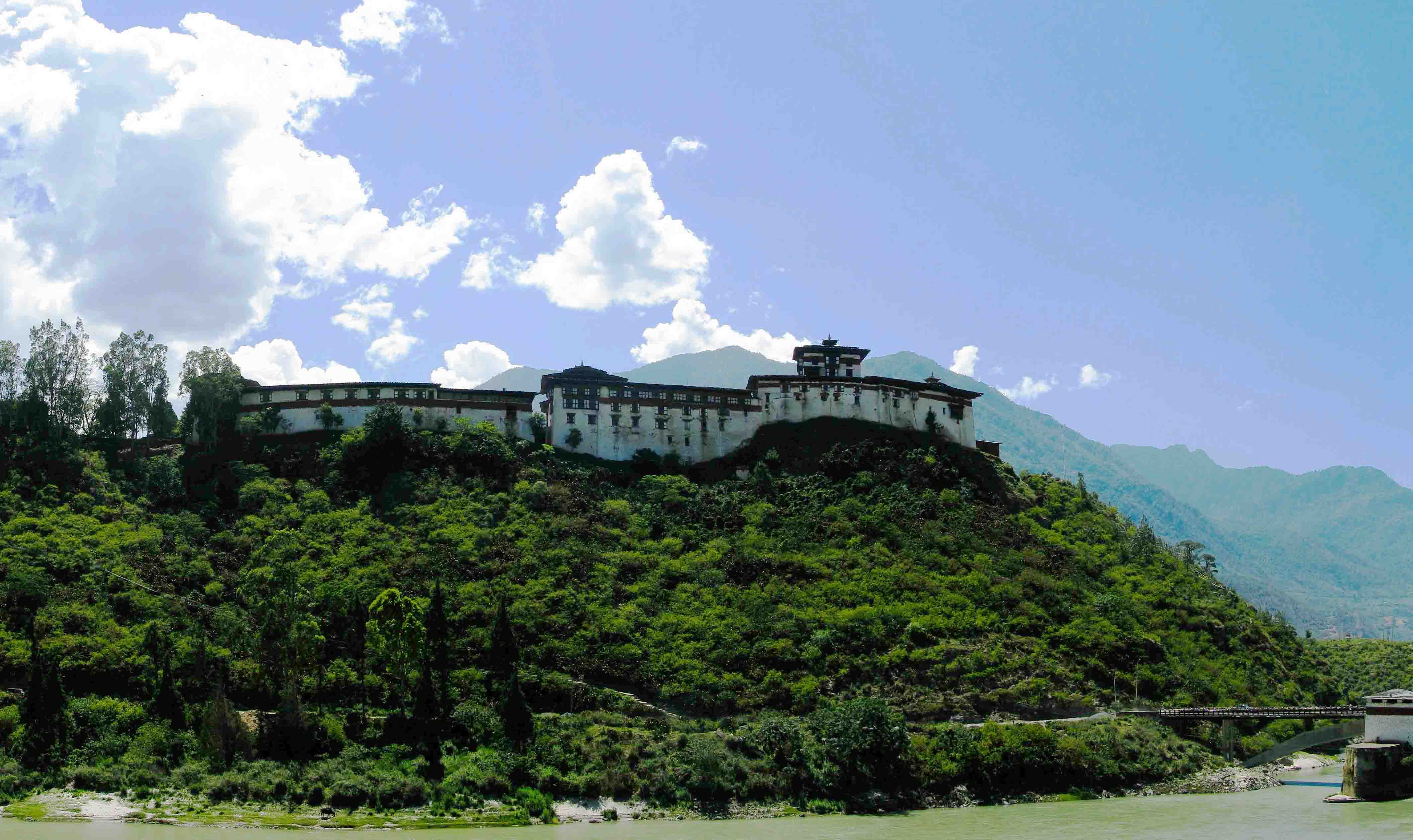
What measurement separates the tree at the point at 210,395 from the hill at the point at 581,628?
7.21 ft

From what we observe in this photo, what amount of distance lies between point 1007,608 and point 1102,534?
17491 millimetres

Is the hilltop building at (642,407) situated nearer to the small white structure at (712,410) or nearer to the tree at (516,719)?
the small white structure at (712,410)

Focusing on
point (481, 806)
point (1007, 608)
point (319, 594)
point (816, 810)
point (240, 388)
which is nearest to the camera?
point (481, 806)

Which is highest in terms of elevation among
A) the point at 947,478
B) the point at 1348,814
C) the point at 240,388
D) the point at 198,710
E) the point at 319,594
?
the point at 240,388

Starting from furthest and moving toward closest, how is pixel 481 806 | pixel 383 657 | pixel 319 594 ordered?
pixel 319 594 → pixel 383 657 → pixel 481 806

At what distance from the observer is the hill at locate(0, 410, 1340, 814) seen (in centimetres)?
5022

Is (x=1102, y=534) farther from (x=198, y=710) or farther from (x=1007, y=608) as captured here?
(x=198, y=710)

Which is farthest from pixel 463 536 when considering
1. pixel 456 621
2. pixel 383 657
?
pixel 383 657

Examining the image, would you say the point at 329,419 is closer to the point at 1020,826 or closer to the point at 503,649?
the point at 503,649

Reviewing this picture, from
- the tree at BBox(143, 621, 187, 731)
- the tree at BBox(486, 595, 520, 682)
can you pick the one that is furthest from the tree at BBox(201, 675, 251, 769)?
the tree at BBox(486, 595, 520, 682)

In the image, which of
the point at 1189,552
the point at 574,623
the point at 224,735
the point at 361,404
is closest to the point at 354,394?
the point at 361,404

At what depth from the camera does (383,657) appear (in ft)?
177

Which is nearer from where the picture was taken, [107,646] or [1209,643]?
→ [107,646]

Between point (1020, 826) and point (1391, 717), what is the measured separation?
21600mm
